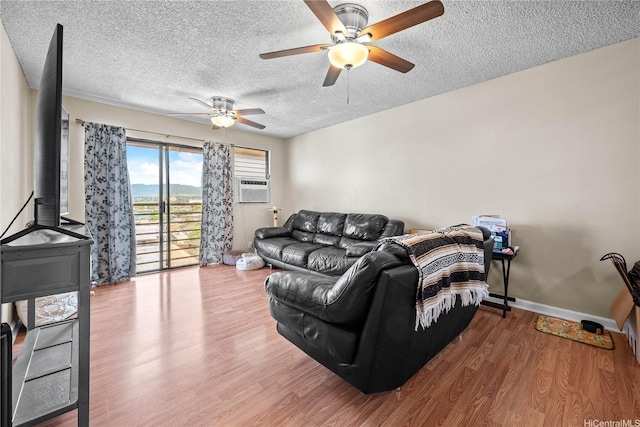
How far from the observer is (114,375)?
5.95ft

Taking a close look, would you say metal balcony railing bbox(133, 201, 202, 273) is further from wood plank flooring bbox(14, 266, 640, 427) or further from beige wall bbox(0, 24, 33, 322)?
wood plank flooring bbox(14, 266, 640, 427)

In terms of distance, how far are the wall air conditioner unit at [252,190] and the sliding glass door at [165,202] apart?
75 centimetres

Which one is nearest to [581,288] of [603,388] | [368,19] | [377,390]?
[603,388]

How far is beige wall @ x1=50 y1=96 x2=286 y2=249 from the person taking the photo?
3.65 metres

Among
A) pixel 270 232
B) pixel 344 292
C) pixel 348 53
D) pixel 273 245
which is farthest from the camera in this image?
pixel 270 232

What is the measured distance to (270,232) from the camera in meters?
4.88

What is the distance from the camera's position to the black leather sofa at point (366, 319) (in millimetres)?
1359

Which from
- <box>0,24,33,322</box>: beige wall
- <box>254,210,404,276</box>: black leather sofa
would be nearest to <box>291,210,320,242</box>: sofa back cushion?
<box>254,210,404,276</box>: black leather sofa

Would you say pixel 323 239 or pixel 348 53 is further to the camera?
pixel 323 239

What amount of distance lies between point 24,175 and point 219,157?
2.54 meters

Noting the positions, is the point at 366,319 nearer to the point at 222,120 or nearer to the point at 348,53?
the point at 348,53

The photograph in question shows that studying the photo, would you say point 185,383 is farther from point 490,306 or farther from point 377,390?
point 490,306

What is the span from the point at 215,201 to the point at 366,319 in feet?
13.8

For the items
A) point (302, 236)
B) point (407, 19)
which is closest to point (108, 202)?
point (302, 236)
